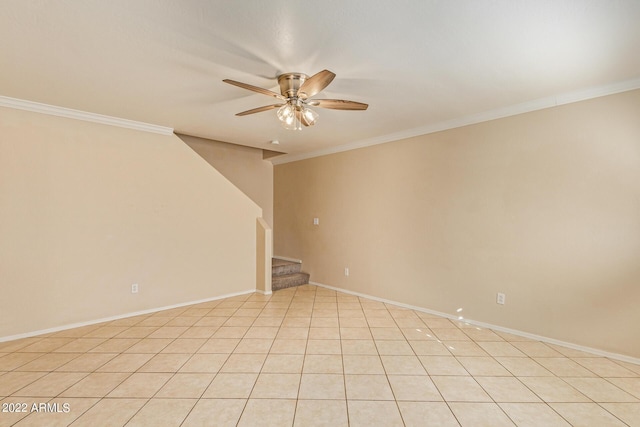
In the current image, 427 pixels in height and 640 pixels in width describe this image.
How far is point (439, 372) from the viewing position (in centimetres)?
246

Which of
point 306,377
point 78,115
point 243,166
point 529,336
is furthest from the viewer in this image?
point 243,166

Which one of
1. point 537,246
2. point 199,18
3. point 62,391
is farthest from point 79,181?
point 537,246

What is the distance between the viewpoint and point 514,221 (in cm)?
321

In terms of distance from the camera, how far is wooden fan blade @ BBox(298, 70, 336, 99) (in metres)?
1.92

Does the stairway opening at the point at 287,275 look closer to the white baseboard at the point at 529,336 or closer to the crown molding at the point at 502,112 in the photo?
the white baseboard at the point at 529,336

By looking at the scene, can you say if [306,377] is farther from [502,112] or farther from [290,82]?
[502,112]

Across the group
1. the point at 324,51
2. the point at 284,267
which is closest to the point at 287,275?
the point at 284,267

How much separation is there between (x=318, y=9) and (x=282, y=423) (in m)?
2.41

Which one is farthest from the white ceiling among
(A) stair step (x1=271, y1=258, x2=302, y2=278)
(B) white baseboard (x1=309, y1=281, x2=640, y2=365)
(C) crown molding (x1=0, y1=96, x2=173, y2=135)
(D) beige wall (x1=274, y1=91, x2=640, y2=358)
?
(A) stair step (x1=271, y1=258, x2=302, y2=278)

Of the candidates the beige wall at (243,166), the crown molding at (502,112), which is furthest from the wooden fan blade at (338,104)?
the beige wall at (243,166)

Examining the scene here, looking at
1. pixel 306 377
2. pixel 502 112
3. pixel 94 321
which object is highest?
pixel 502 112

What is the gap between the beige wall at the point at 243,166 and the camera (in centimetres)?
508

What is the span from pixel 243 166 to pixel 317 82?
3.81m

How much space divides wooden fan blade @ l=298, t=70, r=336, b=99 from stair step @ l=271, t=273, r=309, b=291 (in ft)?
11.4
